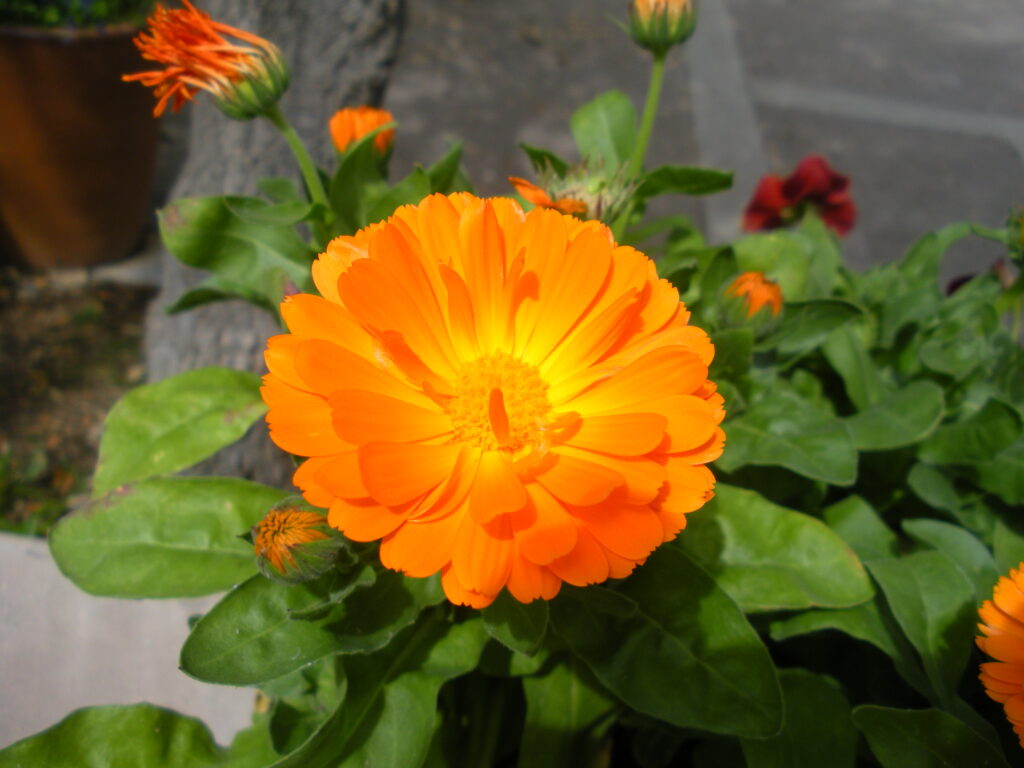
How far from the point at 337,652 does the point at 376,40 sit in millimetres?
1187

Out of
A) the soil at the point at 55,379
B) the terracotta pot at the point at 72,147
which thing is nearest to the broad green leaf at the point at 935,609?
the soil at the point at 55,379

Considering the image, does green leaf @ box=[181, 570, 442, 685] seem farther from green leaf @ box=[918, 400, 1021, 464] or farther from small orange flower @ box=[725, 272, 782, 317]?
green leaf @ box=[918, 400, 1021, 464]

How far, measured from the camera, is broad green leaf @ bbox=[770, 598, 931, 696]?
2.12 ft

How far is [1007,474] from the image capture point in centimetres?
75

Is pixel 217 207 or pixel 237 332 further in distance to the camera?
pixel 237 332

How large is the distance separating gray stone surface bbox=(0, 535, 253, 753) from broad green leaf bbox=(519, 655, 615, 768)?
369 mm

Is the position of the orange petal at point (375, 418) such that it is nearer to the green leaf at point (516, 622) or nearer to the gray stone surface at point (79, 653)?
the green leaf at point (516, 622)

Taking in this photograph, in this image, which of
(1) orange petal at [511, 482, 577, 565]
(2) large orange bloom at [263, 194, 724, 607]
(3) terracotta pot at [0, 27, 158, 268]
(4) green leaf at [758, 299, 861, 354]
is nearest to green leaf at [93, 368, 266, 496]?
(2) large orange bloom at [263, 194, 724, 607]

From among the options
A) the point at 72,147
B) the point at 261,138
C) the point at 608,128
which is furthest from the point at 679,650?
the point at 72,147

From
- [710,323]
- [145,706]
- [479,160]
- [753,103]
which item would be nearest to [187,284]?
[145,706]

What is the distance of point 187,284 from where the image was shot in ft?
4.40

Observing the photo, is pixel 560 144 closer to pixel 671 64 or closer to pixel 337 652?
pixel 671 64

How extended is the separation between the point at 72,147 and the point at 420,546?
1885 mm

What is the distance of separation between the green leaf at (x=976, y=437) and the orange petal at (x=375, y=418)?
542mm
